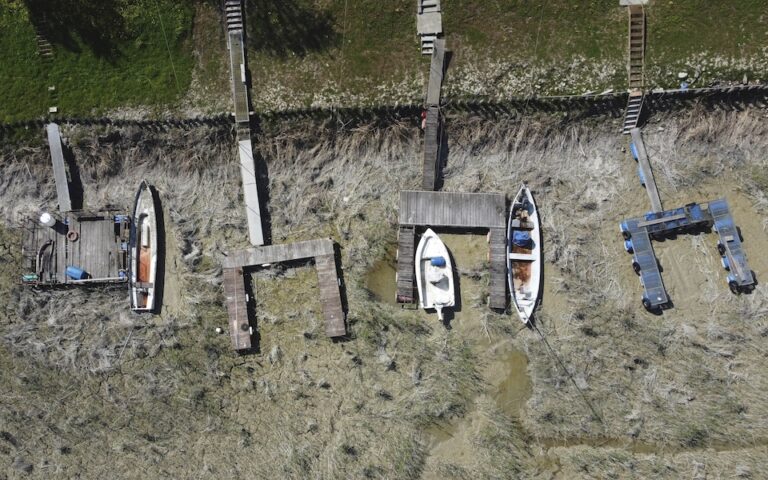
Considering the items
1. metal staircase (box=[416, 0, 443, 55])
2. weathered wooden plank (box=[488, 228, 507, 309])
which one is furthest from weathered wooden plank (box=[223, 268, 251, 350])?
metal staircase (box=[416, 0, 443, 55])

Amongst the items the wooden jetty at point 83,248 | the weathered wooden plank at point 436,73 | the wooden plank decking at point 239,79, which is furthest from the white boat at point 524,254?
the wooden jetty at point 83,248

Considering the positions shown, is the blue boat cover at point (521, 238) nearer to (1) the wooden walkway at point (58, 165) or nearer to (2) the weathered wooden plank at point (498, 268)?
(2) the weathered wooden plank at point (498, 268)

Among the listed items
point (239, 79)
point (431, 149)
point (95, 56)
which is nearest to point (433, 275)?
point (431, 149)

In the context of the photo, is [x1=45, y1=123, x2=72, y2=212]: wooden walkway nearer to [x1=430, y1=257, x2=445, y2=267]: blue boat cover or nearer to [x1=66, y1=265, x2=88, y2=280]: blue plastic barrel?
[x1=66, y1=265, x2=88, y2=280]: blue plastic barrel

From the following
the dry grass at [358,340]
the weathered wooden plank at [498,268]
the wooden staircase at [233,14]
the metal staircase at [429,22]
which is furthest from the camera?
the weathered wooden plank at [498,268]

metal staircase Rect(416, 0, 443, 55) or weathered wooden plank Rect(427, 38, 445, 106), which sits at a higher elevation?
metal staircase Rect(416, 0, 443, 55)

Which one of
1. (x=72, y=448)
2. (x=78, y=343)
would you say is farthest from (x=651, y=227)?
(x=72, y=448)
